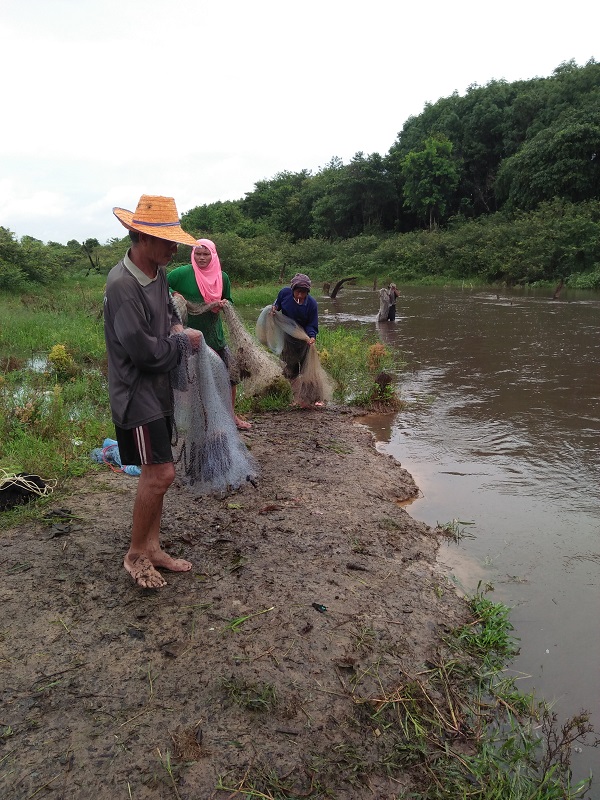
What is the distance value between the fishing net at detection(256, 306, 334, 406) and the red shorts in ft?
11.6

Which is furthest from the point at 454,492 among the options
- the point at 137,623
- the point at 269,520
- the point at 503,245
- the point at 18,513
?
the point at 503,245

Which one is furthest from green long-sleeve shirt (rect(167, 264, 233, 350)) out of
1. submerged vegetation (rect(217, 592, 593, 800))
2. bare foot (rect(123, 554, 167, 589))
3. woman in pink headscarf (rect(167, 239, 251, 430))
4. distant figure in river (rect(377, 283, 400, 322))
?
distant figure in river (rect(377, 283, 400, 322))

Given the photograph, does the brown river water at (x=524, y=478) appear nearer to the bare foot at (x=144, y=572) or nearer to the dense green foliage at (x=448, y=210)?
the bare foot at (x=144, y=572)

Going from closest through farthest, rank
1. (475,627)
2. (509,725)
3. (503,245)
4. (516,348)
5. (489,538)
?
(509,725) < (475,627) < (489,538) < (516,348) < (503,245)

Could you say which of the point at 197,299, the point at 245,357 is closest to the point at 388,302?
the point at 245,357

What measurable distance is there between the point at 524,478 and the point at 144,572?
3.27 m

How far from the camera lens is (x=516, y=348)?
10938 millimetres

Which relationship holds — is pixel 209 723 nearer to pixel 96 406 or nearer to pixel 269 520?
pixel 269 520

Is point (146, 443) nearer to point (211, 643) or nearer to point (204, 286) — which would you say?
point (211, 643)

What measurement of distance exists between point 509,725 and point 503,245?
30.4 meters

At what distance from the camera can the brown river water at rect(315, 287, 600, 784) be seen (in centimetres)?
264

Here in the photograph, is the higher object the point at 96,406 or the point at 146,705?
the point at 96,406

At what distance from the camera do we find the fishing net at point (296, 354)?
6051mm

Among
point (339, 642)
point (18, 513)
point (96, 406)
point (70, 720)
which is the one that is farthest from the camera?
point (96, 406)
